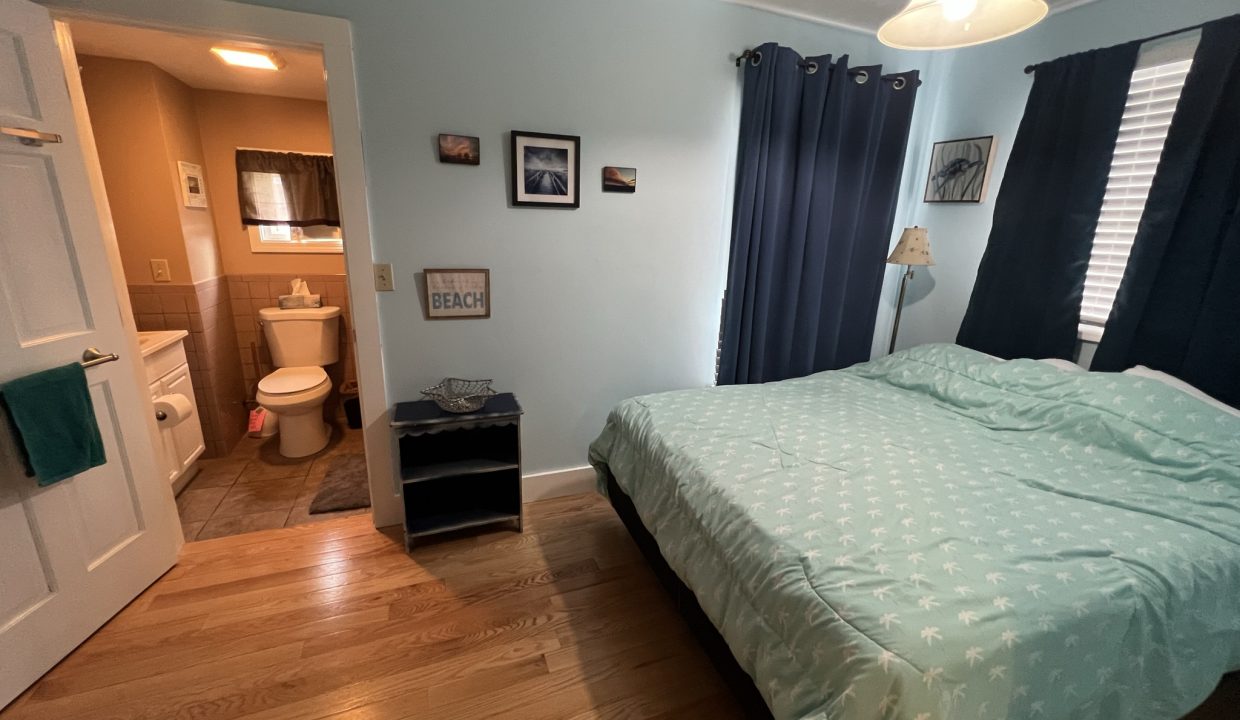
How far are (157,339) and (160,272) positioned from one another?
55cm

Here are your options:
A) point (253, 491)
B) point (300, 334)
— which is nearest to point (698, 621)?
point (253, 491)

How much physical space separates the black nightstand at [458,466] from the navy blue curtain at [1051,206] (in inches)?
98.6

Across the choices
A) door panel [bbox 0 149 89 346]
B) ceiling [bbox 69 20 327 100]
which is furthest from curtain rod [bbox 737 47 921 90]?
door panel [bbox 0 149 89 346]

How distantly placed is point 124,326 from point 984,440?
335 cm

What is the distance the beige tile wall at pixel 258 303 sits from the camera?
336 centimetres

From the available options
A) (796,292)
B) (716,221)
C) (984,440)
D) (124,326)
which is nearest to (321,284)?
(124,326)

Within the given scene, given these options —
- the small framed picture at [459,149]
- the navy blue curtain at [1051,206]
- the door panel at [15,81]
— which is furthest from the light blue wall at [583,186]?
the navy blue curtain at [1051,206]

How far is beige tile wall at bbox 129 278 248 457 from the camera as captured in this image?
9.14ft

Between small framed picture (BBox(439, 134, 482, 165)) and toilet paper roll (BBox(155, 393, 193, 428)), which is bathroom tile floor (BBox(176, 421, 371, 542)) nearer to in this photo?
toilet paper roll (BBox(155, 393, 193, 428))

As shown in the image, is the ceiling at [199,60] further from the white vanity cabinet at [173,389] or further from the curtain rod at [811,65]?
the curtain rod at [811,65]

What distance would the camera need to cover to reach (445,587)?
2020mm

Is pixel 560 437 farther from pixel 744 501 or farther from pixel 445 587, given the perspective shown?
pixel 744 501

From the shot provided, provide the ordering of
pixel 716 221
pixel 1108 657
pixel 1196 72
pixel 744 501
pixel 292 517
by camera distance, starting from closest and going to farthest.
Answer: pixel 1108 657
pixel 744 501
pixel 1196 72
pixel 292 517
pixel 716 221

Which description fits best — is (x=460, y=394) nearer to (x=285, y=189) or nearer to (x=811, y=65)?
(x=285, y=189)
